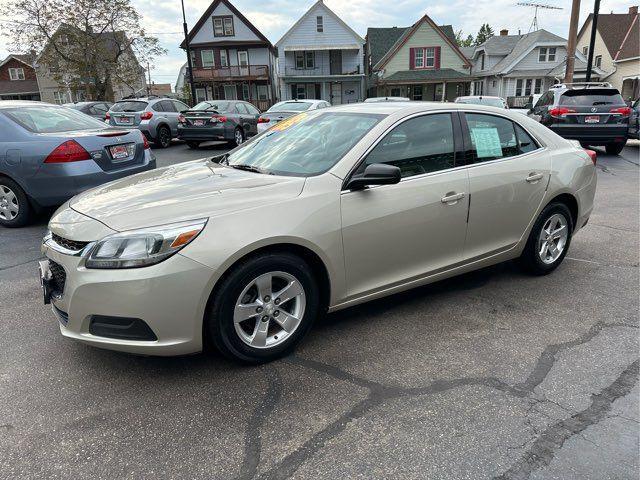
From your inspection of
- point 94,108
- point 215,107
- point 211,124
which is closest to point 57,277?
point 211,124

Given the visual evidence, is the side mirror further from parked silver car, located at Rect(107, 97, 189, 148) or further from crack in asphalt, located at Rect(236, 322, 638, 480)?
→ parked silver car, located at Rect(107, 97, 189, 148)

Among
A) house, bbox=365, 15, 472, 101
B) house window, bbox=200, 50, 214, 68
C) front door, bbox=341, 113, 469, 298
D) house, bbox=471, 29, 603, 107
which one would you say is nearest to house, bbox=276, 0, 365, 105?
house, bbox=365, 15, 472, 101

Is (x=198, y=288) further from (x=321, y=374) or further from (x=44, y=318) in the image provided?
(x=44, y=318)

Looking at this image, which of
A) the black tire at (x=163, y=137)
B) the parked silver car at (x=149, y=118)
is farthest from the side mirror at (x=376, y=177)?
the black tire at (x=163, y=137)

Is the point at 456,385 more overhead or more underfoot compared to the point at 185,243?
more underfoot

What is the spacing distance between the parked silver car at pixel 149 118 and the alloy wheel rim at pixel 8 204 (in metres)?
8.83

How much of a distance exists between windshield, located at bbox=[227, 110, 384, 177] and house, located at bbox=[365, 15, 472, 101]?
36.1 m

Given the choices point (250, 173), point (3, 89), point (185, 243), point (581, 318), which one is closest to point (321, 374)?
point (185, 243)

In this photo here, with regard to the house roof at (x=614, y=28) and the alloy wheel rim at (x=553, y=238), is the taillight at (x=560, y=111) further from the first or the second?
the house roof at (x=614, y=28)

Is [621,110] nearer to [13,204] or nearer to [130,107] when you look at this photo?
[13,204]

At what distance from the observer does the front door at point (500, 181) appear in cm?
364

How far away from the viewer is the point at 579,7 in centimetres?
1745

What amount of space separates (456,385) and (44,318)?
3.04m

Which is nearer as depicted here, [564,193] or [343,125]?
[343,125]
